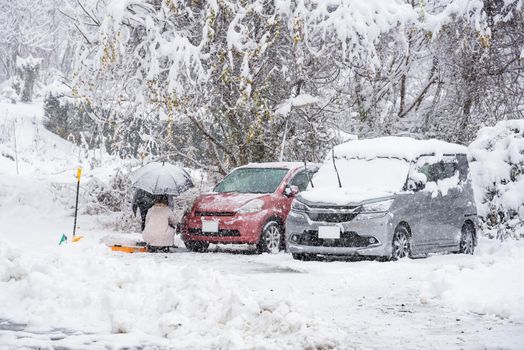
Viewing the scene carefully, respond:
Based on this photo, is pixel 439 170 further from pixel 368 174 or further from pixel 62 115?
pixel 62 115

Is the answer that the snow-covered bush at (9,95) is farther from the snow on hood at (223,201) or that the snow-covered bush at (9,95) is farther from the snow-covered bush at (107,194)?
the snow on hood at (223,201)

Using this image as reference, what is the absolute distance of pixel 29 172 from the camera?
2986 centimetres

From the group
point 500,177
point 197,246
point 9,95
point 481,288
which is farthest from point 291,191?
point 9,95

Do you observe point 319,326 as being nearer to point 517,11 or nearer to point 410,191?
point 410,191

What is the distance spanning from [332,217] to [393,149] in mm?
1850

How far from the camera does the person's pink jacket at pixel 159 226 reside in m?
14.3

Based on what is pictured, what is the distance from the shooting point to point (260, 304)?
712 centimetres

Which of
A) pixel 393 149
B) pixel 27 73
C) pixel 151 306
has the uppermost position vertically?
pixel 27 73

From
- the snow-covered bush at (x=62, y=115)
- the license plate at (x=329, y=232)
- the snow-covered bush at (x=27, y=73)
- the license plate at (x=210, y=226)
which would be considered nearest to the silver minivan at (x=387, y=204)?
the license plate at (x=329, y=232)

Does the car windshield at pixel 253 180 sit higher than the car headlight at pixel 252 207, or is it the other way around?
the car windshield at pixel 253 180

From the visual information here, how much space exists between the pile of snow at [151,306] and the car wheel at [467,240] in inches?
251

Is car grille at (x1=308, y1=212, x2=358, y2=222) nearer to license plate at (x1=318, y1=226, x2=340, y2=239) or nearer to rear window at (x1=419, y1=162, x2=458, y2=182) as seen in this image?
license plate at (x1=318, y1=226, x2=340, y2=239)

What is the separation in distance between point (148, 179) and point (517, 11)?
9.26 meters

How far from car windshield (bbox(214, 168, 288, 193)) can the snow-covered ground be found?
261cm
